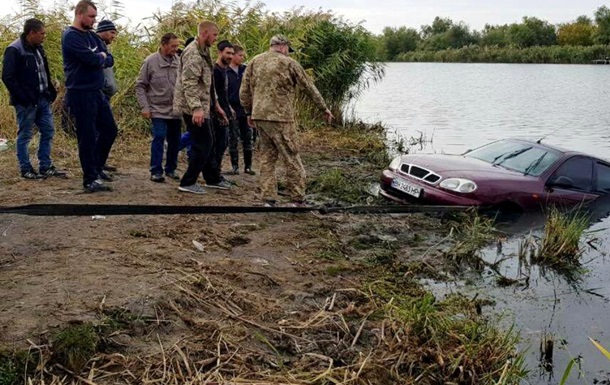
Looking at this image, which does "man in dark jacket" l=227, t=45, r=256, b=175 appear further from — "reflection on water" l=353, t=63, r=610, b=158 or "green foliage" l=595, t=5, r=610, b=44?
"green foliage" l=595, t=5, r=610, b=44

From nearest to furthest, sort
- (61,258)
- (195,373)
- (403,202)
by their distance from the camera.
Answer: (195,373) < (61,258) < (403,202)

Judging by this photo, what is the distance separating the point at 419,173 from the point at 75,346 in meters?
6.37

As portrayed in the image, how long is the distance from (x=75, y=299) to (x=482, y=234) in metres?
5.29

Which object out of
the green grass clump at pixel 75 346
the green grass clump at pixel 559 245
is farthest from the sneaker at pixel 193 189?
the green grass clump at pixel 75 346

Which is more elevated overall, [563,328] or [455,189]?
[455,189]

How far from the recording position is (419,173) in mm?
9477

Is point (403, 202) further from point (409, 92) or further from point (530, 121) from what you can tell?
point (409, 92)

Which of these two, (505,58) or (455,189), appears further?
(505,58)

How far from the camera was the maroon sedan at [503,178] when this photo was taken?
8.98m

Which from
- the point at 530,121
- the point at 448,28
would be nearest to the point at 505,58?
the point at 448,28

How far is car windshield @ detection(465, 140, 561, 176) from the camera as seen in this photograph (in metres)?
9.69

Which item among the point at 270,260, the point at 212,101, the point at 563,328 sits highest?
the point at 212,101

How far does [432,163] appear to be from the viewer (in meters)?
9.61

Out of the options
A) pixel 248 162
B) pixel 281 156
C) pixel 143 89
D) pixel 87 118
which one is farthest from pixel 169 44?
pixel 248 162
